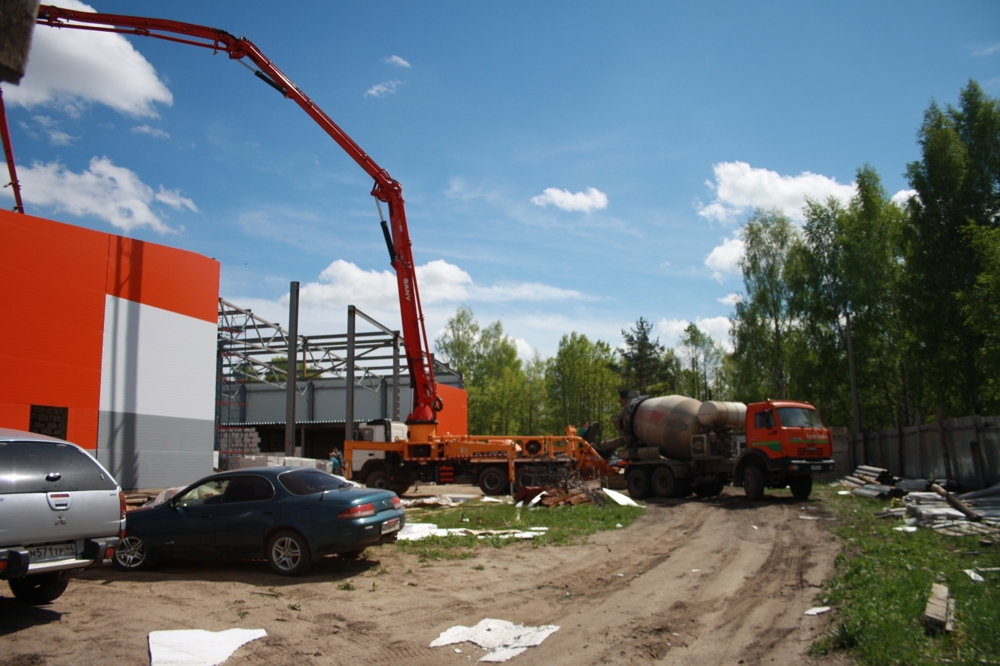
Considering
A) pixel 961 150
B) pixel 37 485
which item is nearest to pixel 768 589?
pixel 37 485

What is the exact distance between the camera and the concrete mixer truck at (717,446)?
61.1 feet

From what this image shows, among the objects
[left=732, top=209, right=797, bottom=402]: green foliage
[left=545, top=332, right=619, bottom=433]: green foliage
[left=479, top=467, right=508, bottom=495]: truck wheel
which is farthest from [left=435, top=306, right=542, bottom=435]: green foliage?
[left=479, top=467, right=508, bottom=495]: truck wheel

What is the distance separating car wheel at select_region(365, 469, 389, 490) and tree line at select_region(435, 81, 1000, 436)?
1753 cm

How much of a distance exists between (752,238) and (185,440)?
106 ft

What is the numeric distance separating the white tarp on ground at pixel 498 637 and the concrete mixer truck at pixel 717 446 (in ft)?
45.3

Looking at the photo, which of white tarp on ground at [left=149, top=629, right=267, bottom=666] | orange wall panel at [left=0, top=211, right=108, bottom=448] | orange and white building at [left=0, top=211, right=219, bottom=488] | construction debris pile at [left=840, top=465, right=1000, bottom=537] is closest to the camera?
white tarp on ground at [left=149, top=629, right=267, bottom=666]

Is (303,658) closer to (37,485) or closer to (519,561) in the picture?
(37,485)

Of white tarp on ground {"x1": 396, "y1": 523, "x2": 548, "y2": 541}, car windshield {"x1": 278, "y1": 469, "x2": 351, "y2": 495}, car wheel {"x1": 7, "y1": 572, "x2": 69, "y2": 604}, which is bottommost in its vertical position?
white tarp on ground {"x1": 396, "y1": 523, "x2": 548, "y2": 541}

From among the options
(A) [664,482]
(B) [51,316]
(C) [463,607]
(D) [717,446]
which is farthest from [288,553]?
(D) [717,446]

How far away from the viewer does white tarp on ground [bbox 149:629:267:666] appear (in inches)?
221

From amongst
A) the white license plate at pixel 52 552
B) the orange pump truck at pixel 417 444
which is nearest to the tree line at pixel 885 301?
the orange pump truck at pixel 417 444

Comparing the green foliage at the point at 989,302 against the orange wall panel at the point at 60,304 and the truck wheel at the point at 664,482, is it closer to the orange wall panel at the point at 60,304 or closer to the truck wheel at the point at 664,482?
the truck wheel at the point at 664,482

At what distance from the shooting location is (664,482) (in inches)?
835

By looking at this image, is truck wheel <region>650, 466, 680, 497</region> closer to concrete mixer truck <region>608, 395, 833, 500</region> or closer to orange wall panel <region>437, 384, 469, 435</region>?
concrete mixer truck <region>608, 395, 833, 500</region>
